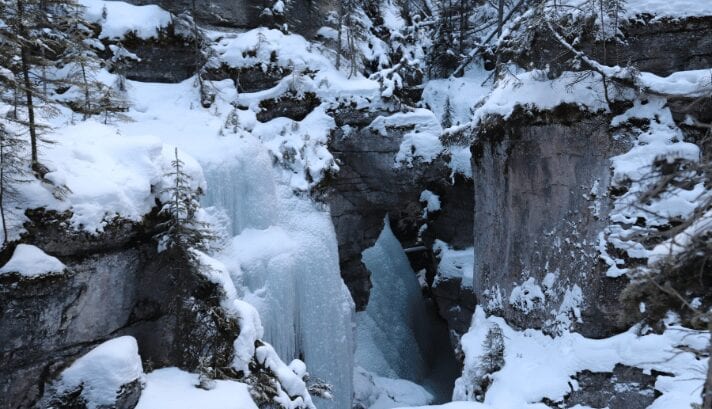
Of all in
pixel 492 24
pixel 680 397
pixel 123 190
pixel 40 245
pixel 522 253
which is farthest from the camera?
pixel 492 24

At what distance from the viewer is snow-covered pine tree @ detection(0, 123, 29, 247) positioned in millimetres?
5676

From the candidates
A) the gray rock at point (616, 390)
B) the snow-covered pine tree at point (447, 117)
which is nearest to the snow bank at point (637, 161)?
the gray rock at point (616, 390)

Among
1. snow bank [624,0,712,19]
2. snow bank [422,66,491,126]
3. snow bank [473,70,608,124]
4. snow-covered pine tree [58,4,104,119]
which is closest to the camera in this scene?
snow-covered pine tree [58,4,104,119]

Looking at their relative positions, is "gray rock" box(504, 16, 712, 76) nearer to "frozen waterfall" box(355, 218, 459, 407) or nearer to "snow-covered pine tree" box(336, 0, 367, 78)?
"snow-covered pine tree" box(336, 0, 367, 78)

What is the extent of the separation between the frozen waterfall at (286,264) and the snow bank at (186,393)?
13.1ft

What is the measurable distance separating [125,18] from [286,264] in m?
7.42

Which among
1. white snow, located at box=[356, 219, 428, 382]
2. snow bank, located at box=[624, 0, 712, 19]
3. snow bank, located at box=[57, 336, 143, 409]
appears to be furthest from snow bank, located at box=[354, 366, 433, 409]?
snow bank, located at box=[624, 0, 712, 19]

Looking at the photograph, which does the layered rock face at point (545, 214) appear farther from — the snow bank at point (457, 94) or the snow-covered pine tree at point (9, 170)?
the snow-covered pine tree at point (9, 170)

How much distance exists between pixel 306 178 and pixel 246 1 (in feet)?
18.8

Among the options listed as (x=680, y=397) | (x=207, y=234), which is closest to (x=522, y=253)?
(x=680, y=397)

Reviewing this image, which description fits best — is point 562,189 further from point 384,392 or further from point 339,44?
point 384,392

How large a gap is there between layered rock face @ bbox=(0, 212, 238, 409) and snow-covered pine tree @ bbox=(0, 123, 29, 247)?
0.29 meters

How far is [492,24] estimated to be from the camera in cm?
2195

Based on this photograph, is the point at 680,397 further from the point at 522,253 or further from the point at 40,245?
the point at 40,245
